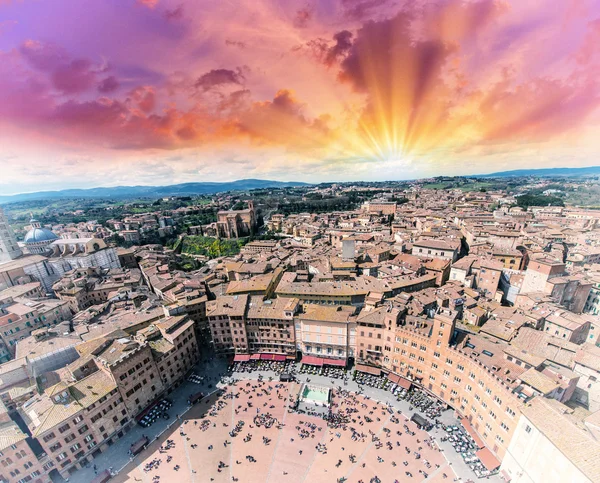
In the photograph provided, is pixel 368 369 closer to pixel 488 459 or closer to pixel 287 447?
pixel 287 447

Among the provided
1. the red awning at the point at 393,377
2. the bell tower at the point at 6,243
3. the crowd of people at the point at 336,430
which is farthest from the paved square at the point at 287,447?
the bell tower at the point at 6,243

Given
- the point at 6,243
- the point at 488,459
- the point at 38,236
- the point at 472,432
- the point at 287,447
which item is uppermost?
the point at 6,243

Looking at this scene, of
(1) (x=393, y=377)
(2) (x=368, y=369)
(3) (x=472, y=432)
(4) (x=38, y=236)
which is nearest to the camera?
(3) (x=472, y=432)

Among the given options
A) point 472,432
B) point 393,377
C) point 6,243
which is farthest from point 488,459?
point 6,243

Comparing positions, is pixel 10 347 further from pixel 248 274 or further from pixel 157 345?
pixel 248 274

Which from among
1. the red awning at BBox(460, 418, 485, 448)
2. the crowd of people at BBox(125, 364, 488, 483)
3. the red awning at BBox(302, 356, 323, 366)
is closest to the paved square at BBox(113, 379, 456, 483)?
the crowd of people at BBox(125, 364, 488, 483)

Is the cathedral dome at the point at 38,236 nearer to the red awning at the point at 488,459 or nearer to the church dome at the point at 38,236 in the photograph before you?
the church dome at the point at 38,236

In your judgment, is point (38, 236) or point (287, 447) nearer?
point (287, 447)

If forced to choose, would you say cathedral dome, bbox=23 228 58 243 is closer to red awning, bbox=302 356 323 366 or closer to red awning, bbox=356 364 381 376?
red awning, bbox=302 356 323 366
